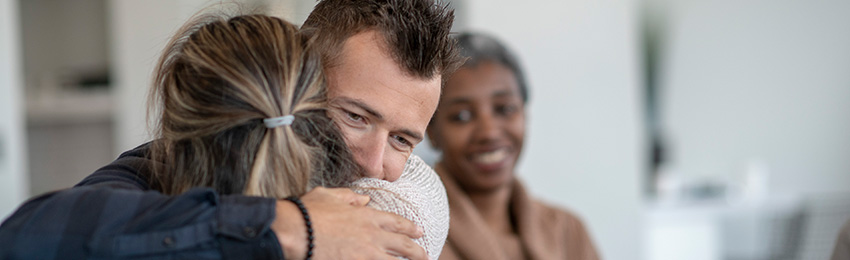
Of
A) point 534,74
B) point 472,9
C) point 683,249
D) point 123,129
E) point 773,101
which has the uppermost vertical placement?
point 472,9

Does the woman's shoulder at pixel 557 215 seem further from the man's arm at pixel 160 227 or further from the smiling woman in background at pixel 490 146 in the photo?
the man's arm at pixel 160 227

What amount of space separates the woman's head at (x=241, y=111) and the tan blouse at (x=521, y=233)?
84cm

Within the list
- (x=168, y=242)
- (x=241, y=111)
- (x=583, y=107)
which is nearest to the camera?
(x=168, y=242)

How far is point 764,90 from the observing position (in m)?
5.86

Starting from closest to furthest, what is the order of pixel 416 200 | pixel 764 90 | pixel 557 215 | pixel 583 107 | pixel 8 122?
pixel 416 200 → pixel 557 215 → pixel 8 122 → pixel 583 107 → pixel 764 90

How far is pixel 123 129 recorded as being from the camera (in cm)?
317

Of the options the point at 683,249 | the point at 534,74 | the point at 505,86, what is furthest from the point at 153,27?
the point at 683,249

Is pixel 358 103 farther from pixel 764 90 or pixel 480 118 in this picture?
pixel 764 90

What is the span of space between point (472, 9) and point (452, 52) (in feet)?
6.08

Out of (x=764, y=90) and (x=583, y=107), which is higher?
(x=583, y=107)

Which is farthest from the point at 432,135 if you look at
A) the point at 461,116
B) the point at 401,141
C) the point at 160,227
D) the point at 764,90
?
the point at 764,90

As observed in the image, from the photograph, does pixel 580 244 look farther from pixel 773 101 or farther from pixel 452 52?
pixel 773 101

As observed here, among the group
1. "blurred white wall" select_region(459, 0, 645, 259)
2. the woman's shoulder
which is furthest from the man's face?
"blurred white wall" select_region(459, 0, 645, 259)

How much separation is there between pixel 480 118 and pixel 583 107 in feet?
4.06
